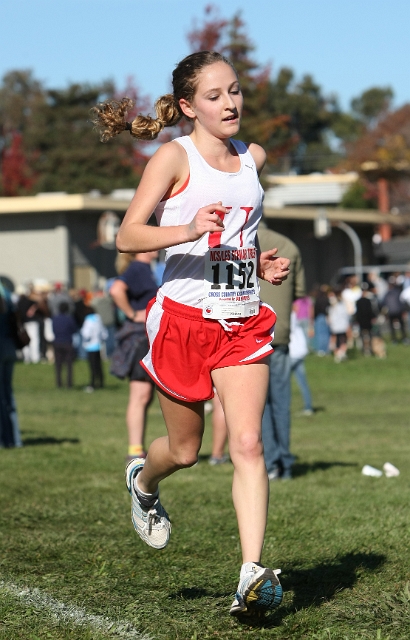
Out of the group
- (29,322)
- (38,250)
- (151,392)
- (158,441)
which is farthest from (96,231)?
(158,441)

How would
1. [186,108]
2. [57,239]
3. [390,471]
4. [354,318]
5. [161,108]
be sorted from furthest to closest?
[57,239], [354,318], [390,471], [161,108], [186,108]

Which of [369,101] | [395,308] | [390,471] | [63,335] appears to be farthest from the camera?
[369,101]

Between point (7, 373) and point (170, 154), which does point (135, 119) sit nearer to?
point (170, 154)

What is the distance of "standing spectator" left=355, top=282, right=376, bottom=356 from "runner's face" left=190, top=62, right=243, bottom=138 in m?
23.7

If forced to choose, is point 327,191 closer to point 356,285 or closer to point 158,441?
point 356,285

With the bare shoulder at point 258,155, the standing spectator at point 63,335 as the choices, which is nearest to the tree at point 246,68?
the standing spectator at point 63,335

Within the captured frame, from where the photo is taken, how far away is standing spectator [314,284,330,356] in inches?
1172

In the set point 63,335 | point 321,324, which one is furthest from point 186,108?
point 321,324

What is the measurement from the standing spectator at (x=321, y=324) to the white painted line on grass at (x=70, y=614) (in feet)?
81.4

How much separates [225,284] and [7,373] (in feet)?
24.1

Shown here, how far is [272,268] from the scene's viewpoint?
4.94 meters

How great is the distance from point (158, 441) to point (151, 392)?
14.8 ft

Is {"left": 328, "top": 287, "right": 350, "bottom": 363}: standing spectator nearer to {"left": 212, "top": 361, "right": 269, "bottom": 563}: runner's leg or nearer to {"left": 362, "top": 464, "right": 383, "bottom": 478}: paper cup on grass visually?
{"left": 362, "top": 464, "right": 383, "bottom": 478}: paper cup on grass

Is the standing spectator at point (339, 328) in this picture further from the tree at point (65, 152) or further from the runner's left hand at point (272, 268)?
the tree at point (65, 152)
